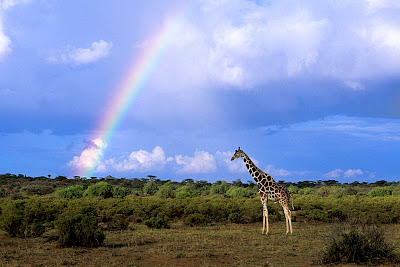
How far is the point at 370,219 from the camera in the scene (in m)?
28.5

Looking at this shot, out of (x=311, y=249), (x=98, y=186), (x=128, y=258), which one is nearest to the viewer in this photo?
(x=128, y=258)

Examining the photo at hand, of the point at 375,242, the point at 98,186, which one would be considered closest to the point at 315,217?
the point at 375,242

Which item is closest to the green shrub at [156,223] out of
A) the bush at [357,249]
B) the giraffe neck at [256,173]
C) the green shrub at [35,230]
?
the green shrub at [35,230]

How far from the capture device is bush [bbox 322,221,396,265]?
45.0ft

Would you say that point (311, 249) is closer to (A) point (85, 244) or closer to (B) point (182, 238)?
(B) point (182, 238)

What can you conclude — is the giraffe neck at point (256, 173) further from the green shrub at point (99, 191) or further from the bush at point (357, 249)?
the green shrub at point (99, 191)

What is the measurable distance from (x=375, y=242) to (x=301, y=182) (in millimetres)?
104048

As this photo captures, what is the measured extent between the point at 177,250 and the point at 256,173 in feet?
25.2

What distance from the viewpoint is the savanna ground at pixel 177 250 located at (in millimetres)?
14000

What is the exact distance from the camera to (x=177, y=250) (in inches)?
638

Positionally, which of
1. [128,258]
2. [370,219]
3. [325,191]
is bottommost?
[128,258]

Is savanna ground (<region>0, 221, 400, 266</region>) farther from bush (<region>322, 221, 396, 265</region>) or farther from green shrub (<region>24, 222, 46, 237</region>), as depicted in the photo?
bush (<region>322, 221, 396, 265</region>)

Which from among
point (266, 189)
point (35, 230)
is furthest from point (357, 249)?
point (35, 230)

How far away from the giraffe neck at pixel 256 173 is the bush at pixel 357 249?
824 cm
